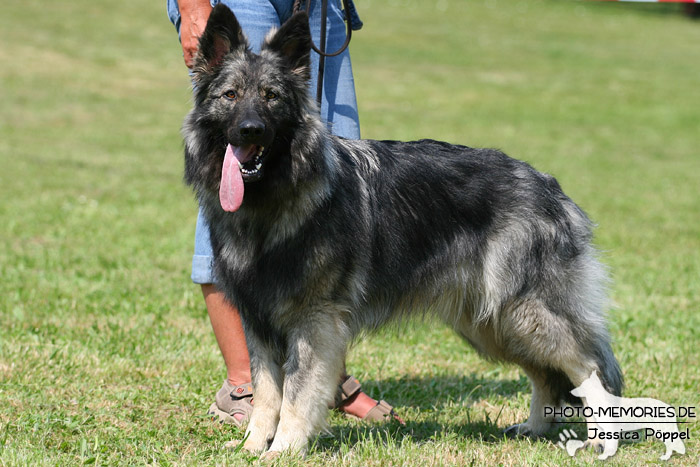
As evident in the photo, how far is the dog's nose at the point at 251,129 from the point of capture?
11.2ft

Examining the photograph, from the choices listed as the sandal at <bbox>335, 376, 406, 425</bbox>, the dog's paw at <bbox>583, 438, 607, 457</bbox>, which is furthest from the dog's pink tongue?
the dog's paw at <bbox>583, 438, 607, 457</bbox>

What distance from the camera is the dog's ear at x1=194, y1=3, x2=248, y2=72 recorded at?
142 inches

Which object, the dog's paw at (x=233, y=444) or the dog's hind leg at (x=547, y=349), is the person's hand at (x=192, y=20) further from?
the dog's hind leg at (x=547, y=349)

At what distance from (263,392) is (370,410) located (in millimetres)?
934

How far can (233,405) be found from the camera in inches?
174

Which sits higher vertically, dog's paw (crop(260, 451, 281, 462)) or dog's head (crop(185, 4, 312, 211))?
dog's head (crop(185, 4, 312, 211))

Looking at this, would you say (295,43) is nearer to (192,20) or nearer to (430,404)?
(192,20)

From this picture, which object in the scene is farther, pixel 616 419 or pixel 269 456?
Answer: pixel 616 419

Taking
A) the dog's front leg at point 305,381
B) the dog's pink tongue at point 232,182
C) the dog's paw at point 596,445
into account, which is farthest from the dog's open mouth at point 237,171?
the dog's paw at point 596,445

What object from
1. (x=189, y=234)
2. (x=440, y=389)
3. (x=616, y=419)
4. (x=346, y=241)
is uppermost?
(x=346, y=241)

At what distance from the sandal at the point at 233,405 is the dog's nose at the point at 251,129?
5.40 ft

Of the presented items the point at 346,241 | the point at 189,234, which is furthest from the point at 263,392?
the point at 189,234

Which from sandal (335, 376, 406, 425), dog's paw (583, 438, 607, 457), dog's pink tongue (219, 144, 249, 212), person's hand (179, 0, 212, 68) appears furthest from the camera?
sandal (335, 376, 406, 425)

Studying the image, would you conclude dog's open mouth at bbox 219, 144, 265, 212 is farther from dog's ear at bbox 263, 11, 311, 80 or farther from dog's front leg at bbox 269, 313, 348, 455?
dog's front leg at bbox 269, 313, 348, 455
